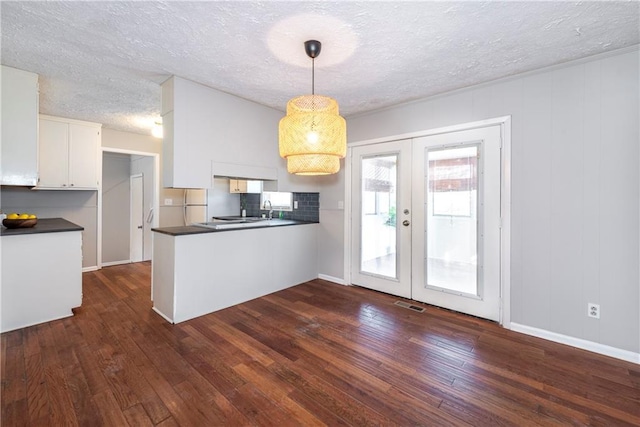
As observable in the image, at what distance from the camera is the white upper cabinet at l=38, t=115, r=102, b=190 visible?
13.3 ft

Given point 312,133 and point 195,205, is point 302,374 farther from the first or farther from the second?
point 195,205

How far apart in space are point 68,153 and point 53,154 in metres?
0.17

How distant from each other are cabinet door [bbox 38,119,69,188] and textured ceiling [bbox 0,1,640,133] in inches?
54.8

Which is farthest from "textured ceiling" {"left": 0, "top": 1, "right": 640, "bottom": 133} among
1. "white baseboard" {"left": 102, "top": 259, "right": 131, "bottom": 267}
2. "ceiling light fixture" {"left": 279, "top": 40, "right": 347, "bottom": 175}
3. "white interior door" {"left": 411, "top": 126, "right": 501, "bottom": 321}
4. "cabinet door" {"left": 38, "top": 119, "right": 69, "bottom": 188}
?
"white baseboard" {"left": 102, "top": 259, "right": 131, "bottom": 267}

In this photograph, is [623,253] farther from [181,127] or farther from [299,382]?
[181,127]

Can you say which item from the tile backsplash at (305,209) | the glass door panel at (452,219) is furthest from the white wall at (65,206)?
the glass door panel at (452,219)

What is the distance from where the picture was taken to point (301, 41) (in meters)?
2.11

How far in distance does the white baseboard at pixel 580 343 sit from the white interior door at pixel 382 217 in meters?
1.20

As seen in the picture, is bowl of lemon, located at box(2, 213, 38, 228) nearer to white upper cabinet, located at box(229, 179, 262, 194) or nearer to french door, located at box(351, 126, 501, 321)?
white upper cabinet, located at box(229, 179, 262, 194)

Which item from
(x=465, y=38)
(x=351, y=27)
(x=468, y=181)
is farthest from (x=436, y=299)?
(x=351, y=27)

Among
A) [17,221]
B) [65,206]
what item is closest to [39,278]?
[17,221]

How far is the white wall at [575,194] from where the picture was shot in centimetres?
220

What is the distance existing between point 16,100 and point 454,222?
15.1ft

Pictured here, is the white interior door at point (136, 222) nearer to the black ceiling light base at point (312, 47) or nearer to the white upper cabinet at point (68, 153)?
the white upper cabinet at point (68, 153)
